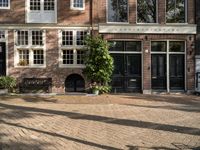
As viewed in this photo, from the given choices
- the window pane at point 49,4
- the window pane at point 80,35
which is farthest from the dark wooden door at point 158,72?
the window pane at point 49,4

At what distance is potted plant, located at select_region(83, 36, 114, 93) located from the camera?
72.3 feet

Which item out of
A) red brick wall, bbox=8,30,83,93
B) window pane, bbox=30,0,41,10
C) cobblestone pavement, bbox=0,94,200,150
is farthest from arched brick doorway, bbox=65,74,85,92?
A: cobblestone pavement, bbox=0,94,200,150

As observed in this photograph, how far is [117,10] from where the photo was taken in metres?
24.2

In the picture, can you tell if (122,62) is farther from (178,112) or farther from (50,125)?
(50,125)

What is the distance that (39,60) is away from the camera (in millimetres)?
A: 23922

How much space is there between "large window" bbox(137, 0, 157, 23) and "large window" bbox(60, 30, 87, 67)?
11.7 feet

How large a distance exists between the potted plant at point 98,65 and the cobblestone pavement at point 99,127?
18.0ft

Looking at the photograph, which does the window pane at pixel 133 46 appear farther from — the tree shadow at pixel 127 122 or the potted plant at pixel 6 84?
the tree shadow at pixel 127 122

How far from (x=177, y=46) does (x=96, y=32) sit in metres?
5.09

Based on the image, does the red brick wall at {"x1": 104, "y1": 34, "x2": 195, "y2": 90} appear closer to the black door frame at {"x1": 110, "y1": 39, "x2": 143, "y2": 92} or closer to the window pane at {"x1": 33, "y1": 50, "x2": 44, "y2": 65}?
the black door frame at {"x1": 110, "y1": 39, "x2": 143, "y2": 92}

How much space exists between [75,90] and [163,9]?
7328 millimetres

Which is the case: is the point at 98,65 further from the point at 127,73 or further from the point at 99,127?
the point at 99,127

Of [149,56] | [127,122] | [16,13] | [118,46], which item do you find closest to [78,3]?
[118,46]

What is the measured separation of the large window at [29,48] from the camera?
23.8 metres
